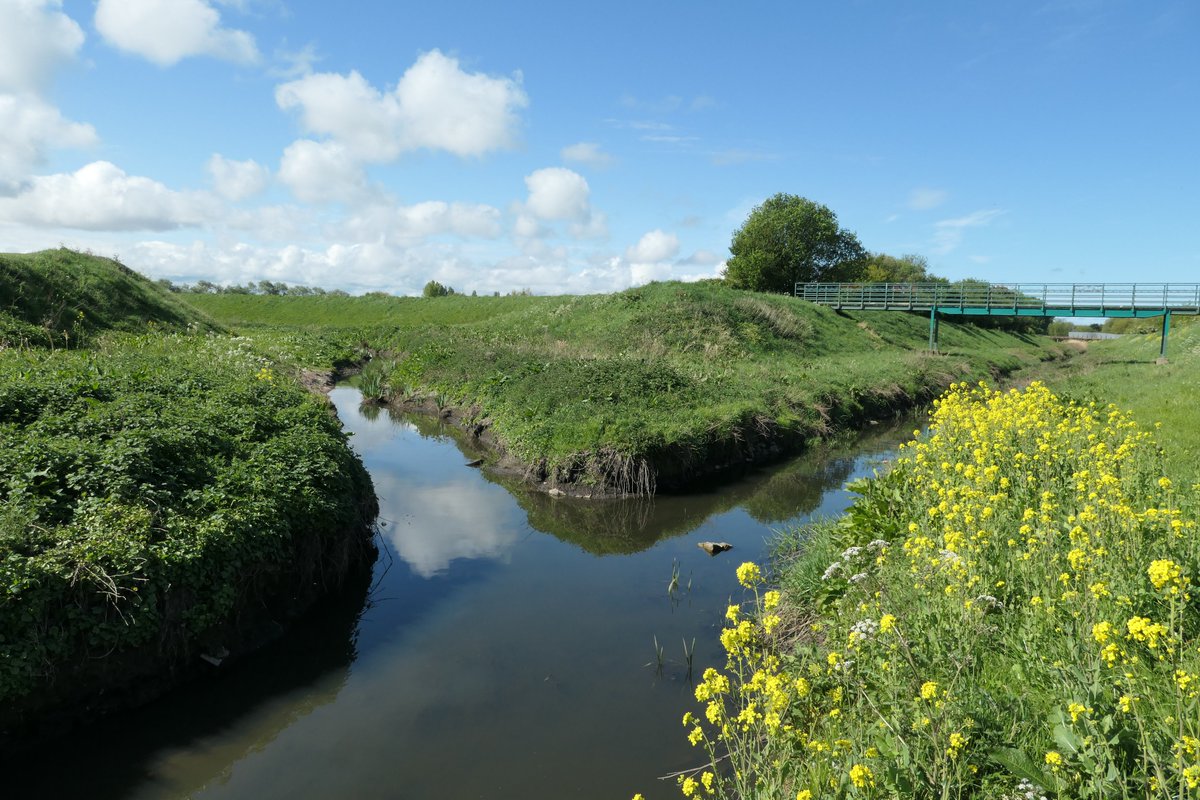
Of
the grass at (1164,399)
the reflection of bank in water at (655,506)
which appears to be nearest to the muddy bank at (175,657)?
the reflection of bank in water at (655,506)

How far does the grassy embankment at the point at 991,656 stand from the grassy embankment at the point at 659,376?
720 cm

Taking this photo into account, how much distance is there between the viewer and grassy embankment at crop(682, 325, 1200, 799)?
3.72 metres

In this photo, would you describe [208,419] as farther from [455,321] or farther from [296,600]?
[455,321]

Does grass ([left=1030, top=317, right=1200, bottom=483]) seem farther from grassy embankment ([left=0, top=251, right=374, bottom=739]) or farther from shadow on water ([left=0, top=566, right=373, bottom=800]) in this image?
grassy embankment ([left=0, top=251, right=374, bottom=739])

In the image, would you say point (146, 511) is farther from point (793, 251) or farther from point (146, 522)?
point (793, 251)

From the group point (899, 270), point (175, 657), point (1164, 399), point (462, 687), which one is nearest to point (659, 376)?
point (1164, 399)

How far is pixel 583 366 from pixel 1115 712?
17.8 meters

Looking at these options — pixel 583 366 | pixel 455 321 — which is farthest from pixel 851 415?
pixel 455 321

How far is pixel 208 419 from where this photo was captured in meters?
10.3

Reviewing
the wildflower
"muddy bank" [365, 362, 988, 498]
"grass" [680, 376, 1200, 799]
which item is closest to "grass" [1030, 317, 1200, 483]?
"grass" [680, 376, 1200, 799]

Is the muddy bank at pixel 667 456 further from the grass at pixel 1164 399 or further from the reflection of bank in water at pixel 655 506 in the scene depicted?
the grass at pixel 1164 399

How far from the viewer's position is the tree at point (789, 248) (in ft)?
204

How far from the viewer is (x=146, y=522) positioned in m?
7.23

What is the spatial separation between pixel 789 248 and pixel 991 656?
201ft
